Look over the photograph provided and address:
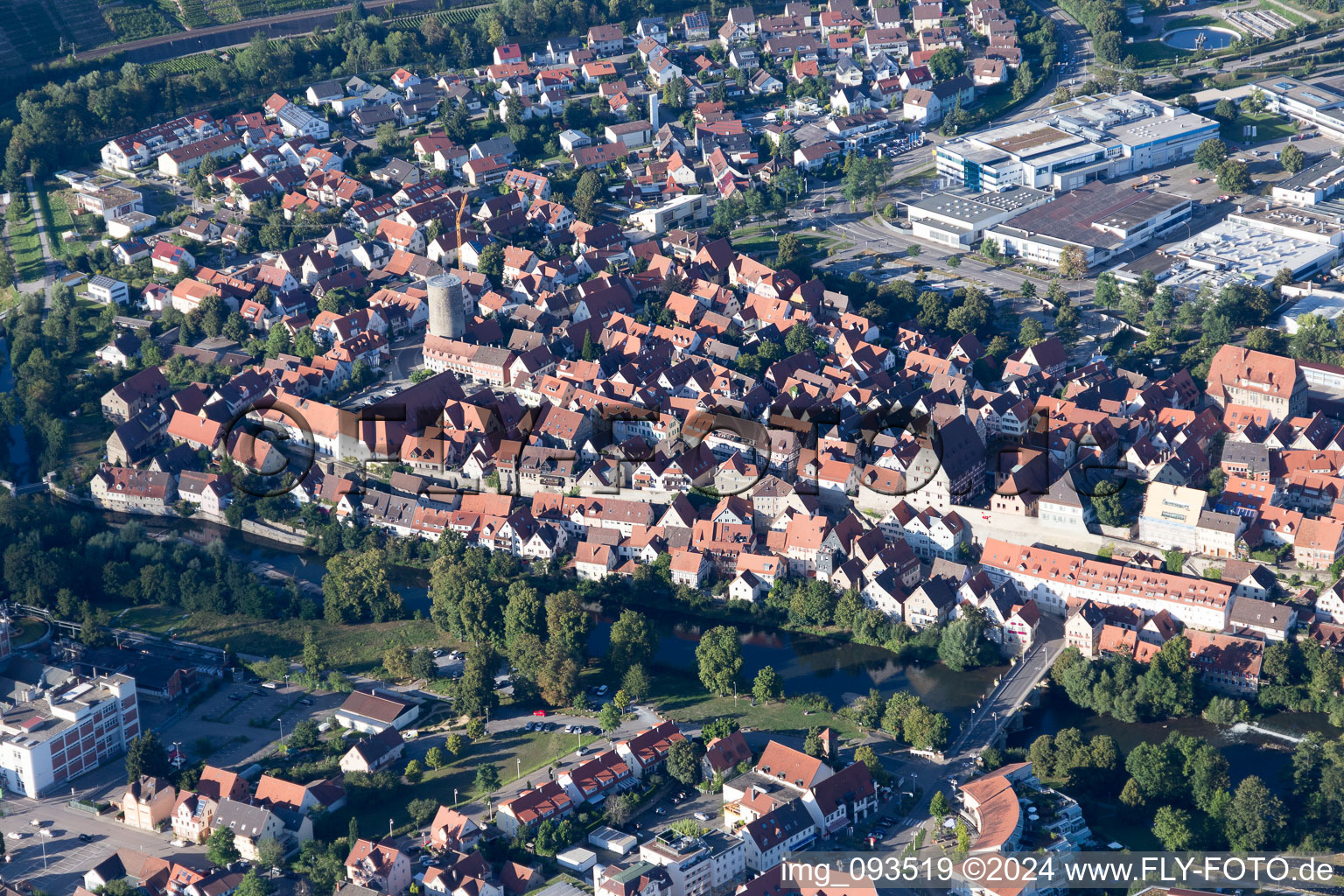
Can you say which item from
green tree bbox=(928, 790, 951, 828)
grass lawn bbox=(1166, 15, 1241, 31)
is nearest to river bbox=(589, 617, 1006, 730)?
green tree bbox=(928, 790, 951, 828)

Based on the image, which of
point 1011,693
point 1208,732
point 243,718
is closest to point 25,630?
point 243,718

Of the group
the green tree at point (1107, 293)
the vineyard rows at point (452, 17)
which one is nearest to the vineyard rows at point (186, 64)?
the vineyard rows at point (452, 17)

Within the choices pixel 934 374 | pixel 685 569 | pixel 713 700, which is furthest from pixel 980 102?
pixel 713 700

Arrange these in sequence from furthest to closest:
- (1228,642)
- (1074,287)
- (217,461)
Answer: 1. (1074,287)
2. (217,461)
3. (1228,642)

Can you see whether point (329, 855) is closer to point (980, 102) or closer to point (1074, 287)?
point (1074, 287)

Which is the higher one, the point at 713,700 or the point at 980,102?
the point at 980,102

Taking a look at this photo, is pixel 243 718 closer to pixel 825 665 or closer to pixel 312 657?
pixel 312 657
